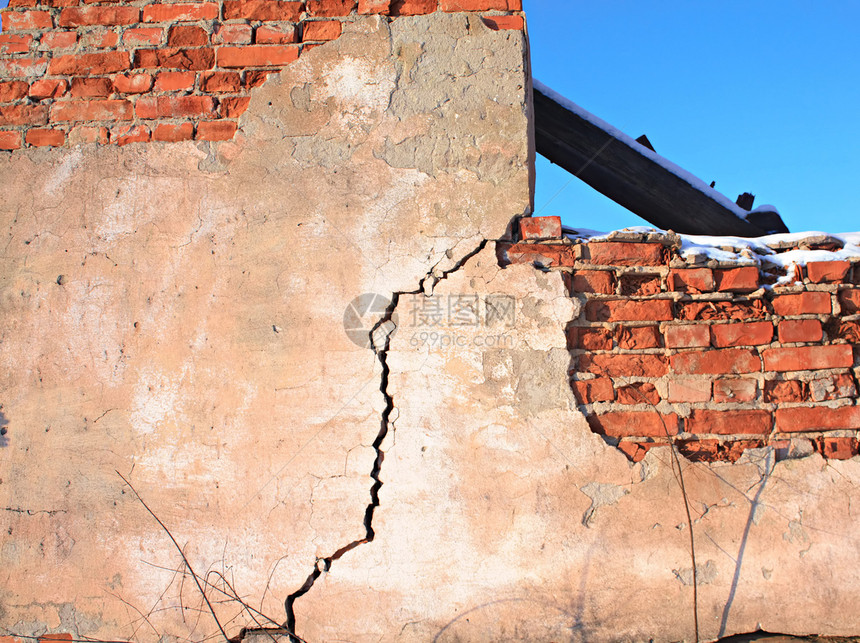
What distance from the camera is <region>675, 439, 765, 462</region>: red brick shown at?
1.76 metres

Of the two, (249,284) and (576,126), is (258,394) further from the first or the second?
(576,126)

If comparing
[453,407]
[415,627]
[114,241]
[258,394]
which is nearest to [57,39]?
[114,241]

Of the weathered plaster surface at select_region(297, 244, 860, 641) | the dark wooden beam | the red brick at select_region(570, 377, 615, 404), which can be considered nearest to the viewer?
the weathered plaster surface at select_region(297, 244, 860, 641)

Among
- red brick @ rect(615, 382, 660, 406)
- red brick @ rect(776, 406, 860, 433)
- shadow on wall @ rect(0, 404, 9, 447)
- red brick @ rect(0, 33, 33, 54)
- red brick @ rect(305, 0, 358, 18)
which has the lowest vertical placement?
shadow on wall @ rect(0, 404, 9, 447)

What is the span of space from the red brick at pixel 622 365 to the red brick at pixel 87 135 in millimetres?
1915

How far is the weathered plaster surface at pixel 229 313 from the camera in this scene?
5.75ft

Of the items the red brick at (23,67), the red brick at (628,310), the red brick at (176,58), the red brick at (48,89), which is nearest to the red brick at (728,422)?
the red brick at (628,310)

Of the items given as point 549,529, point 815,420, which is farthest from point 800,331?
point 549,529

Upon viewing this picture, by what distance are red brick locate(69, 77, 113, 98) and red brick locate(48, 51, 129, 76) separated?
0.04 meters

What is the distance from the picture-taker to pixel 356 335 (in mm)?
1807

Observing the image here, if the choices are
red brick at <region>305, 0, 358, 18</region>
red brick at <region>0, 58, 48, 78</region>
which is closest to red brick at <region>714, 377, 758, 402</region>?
red brick at <region>305, 0, 358, 18</region>

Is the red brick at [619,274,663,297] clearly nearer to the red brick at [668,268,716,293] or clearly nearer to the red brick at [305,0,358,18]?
the red brick at [668,268,716,293]

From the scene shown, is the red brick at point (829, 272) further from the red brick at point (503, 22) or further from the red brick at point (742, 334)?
the red brick at point (503, 22)

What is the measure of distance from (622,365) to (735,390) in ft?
1.26
